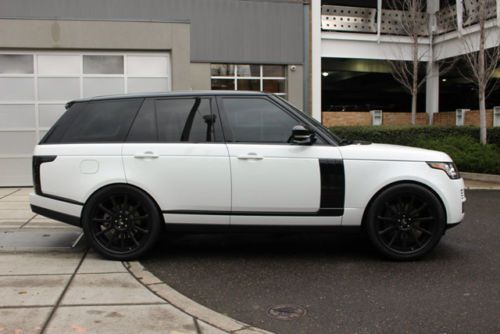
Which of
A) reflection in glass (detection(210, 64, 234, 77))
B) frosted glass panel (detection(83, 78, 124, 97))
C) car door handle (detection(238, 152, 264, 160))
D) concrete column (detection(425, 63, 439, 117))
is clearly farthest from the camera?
concrete column (detection(425, 63, 439, 117))

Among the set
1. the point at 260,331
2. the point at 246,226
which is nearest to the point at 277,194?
the point at 246,226

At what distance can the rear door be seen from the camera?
5426 millimetres

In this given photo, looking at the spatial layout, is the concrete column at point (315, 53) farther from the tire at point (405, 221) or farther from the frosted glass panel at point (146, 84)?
the tire at point (405, 221)

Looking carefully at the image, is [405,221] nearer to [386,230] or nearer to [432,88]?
[386,230]

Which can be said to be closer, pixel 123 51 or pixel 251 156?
pixel 251 156

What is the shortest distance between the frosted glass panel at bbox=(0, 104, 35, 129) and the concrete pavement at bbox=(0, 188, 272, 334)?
25.5ft

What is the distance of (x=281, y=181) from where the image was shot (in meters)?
5.39

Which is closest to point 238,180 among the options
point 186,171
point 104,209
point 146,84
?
point 186,171

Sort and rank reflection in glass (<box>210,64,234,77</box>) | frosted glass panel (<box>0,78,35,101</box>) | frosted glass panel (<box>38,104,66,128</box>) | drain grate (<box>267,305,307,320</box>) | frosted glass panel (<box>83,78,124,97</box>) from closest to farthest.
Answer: drain grate (<box>267,305,307,320</box>) → frosted glass panel (<box>0,78,35,101</box>) → frosted glass panel (<box>38,104,66,128</box>) → frosted glass panel (<box>83,78,124,97</box>) → reflection in glass (<box>210,64,234,77</box>)

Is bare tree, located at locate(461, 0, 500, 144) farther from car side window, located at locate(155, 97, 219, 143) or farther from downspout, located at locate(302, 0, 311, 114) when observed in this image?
car side window, located at locate(155, 97, 219, 143)

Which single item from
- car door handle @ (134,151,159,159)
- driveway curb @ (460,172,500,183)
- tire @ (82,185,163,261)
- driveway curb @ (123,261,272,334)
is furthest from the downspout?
driveway curb @ (123,261,272,334)

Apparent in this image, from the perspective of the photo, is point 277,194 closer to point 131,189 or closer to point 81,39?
point 131,189

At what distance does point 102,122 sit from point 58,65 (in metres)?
8.85

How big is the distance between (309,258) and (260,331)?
6.84 ft
